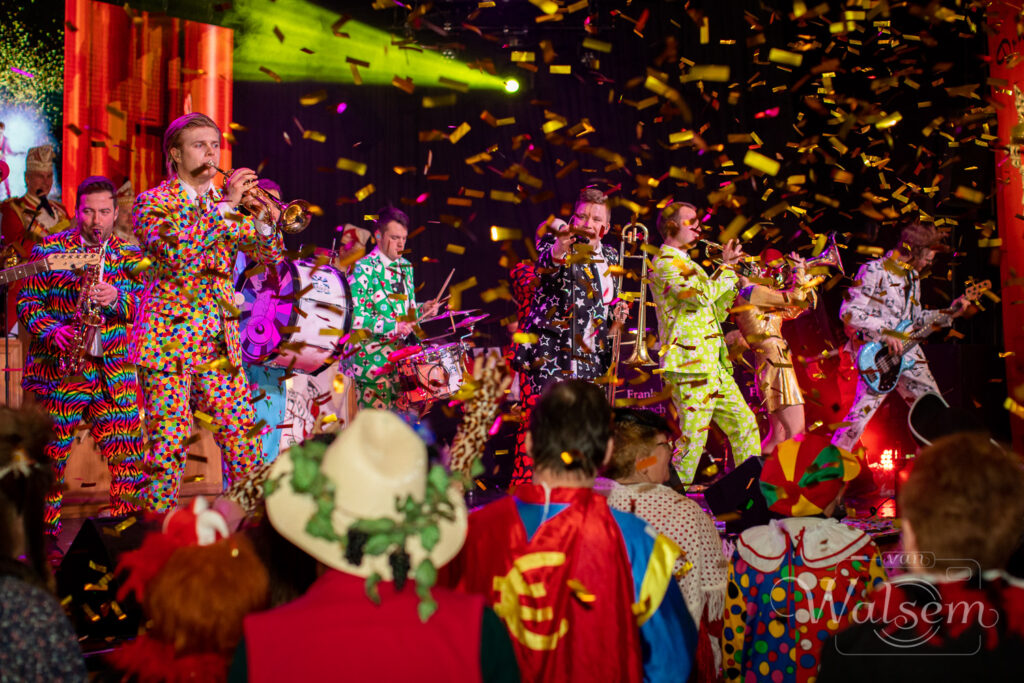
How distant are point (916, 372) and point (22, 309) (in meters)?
6.00

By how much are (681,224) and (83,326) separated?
3.74 meters

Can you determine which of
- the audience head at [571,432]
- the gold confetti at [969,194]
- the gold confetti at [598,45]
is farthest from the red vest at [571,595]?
the gold confetti at [598,45]

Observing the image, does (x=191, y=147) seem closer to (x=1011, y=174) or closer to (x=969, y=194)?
(x=1011, y=174)

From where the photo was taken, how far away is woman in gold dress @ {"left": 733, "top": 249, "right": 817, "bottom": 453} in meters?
7.61

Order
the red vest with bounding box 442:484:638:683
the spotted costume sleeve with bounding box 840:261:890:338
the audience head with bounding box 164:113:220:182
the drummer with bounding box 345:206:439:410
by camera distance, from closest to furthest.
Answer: the red vest with bounding box 442:484:638:683, the audience head with bounding box 164:113:220:182, the drummer with bounding box 345:206:439:410, the spotted costume sleeve with bounding box 840:261:890:338

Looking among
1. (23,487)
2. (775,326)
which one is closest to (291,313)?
(775,326)

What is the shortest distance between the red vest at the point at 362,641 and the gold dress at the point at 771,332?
6120 mm

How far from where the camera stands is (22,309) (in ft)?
18.5

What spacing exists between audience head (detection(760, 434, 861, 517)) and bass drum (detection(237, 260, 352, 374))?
4.13 metres

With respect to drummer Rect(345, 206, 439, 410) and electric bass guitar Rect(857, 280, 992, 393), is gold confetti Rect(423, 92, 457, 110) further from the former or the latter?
electric bass guitar Rect(857, 280, 992, 393)

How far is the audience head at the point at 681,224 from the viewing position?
21.2 ft

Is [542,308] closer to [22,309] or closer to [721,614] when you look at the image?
[22,309]

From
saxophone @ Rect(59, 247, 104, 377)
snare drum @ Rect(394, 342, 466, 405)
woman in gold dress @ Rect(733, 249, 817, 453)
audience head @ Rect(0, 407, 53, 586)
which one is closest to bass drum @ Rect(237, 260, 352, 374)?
snare drum @ Rect(394, 342, 466, 405)

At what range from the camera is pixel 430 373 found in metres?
6.82
